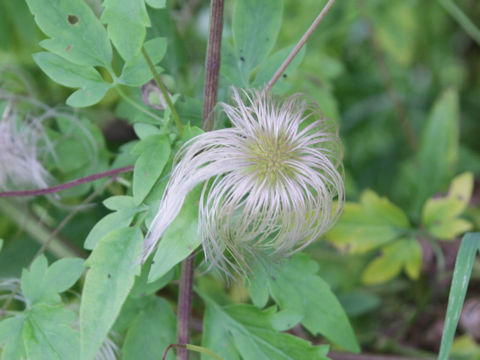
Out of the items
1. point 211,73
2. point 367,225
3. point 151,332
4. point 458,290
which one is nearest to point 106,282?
point 151,332

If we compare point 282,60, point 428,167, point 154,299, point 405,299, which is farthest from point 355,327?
point 282,60

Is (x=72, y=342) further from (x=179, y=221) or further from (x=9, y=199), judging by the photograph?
(x=9, y=199)

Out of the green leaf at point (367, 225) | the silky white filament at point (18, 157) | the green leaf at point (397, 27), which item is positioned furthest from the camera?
the green leaf at point (397, 27)

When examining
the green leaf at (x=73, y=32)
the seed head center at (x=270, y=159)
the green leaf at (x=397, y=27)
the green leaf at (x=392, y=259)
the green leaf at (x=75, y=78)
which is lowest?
the seed head center at (x=270, y=159)

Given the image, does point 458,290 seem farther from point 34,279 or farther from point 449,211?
point 34,279

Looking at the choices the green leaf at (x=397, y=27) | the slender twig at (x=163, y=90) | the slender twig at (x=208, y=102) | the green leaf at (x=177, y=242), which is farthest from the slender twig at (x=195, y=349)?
the green leaf at (x=397, y=27)

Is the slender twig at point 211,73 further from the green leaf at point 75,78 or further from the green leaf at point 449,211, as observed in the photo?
the green leaf at point 449,211
